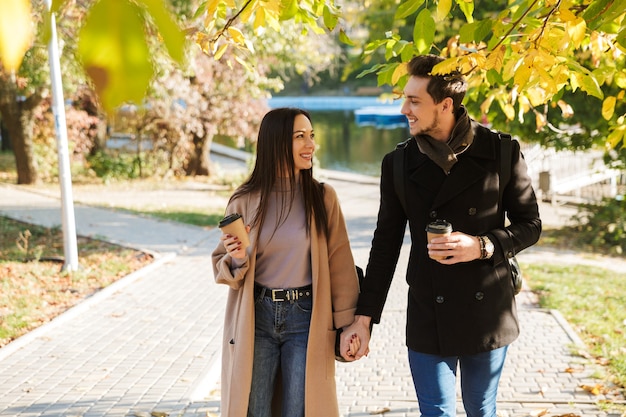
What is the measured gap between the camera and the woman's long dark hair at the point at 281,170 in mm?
3629

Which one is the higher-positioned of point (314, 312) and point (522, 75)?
point (522, 75)

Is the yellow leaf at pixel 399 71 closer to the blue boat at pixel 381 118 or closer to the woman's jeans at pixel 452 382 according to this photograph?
the woman's jeans at pixel 452 382

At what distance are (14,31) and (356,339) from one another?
116 inches

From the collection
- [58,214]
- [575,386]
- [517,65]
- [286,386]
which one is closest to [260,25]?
[517,65]

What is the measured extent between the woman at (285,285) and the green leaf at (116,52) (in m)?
2.62

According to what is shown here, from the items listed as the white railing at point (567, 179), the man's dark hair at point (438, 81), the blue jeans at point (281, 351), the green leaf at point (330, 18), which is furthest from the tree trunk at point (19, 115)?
the man's dark hair at point (438, 81)

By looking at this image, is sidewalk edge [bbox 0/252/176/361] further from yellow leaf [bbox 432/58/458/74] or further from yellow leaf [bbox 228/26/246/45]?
yellow leaf [bbox 432/58/458/74]

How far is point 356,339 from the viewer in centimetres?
355

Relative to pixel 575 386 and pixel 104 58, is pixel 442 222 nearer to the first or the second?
pixel 104 58

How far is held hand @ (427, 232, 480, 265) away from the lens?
3016 millimetres

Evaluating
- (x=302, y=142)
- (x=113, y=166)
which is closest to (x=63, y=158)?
(x=302, y=142)

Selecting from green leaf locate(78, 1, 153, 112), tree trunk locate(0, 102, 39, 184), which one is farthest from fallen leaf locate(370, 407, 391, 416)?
tree trunk locate(0, 102, 39, 184)

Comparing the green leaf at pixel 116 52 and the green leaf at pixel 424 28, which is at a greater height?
the green leaf at pixel 424 28

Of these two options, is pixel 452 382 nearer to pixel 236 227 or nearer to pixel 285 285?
pixel 285 285
